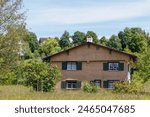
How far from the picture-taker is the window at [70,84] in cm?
5059

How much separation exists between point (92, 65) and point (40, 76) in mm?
15661

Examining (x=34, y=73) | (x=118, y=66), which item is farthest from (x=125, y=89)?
(x=118, y=66)

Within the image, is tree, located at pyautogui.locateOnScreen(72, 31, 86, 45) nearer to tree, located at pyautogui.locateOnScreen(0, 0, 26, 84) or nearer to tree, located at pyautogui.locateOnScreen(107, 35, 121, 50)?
tree, located at pyautogui.locateOnScreen(107, 35, 121, 50)

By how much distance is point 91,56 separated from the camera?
5128 cm

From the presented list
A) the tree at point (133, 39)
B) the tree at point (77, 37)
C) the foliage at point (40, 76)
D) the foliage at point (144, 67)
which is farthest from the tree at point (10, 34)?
the tree at point (77, 37)

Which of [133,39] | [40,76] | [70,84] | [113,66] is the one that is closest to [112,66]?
[113,66]

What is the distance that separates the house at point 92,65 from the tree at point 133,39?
51.2 m

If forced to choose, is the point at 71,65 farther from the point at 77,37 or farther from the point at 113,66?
the point at 77,37

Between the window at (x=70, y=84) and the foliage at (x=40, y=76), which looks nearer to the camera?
the foliage at (x=40, y=76)

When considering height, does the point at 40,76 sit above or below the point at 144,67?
below

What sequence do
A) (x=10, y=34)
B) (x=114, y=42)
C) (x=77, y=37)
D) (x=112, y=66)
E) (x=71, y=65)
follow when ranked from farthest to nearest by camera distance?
(x=77, y=37)
(x=114, y=42)
(x=71, y=65)
(x=112, y=66)
(x=10, y=34)

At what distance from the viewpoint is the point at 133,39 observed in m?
115

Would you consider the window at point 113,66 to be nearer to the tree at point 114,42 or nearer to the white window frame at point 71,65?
the white window frame at point 71,65

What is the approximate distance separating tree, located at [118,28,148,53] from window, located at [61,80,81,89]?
5246 cm
